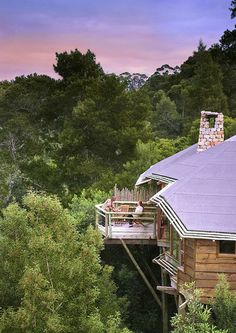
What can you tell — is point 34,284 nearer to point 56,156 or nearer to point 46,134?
point 56,156

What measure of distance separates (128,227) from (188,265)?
577 cm

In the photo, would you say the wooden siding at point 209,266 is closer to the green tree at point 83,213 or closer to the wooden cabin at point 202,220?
the wooden cabin at point 202,220

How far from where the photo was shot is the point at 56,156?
132ft

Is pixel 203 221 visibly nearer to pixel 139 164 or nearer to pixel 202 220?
pixel 202 220

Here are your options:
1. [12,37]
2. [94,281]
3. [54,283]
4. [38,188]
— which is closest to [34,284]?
[54,283]

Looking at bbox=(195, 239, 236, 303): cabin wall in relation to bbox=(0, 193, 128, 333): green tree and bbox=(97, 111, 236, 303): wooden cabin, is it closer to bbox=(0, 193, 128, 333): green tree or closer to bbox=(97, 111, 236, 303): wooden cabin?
bbox=(97, 111, 236, 303): wooden cabin

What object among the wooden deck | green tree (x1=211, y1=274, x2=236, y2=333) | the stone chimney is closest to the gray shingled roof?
the stone chimney

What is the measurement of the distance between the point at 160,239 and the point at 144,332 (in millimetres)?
5007

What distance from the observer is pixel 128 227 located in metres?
22.1

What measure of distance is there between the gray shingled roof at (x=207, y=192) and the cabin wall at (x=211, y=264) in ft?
2.35

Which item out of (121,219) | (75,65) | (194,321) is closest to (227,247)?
(194,321)

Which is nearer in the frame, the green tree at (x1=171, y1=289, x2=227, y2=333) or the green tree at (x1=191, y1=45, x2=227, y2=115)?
the green tree at (x1=171, y1=289, x2=227, y2=333)

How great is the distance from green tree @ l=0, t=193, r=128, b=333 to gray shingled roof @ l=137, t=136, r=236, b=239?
3017mm

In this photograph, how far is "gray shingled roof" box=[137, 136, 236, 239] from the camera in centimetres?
1548
